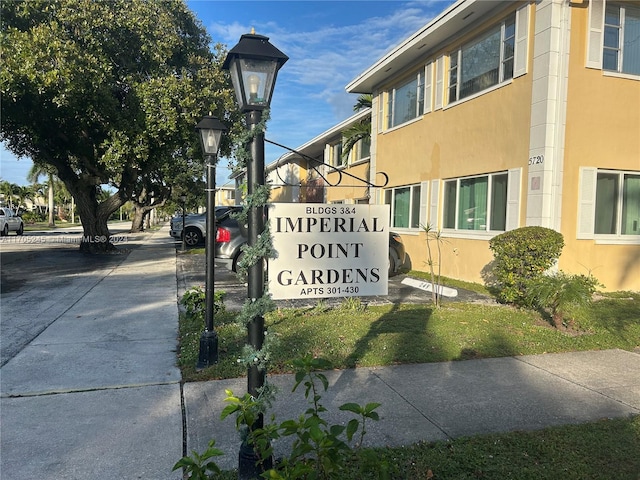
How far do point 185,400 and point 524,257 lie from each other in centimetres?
556

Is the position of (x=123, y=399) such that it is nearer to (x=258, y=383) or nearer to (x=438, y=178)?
(x=258, y=383)

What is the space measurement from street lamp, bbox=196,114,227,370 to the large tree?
23.1ft

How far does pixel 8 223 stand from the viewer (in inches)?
1073

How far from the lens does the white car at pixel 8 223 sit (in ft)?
87.5

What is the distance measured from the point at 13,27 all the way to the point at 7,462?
12.0m

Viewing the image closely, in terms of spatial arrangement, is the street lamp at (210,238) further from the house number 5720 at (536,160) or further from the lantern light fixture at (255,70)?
the house number 5720 at (536,160)

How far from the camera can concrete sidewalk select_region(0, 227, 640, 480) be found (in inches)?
120

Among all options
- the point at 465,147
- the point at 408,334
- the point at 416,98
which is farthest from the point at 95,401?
the point at 416,98

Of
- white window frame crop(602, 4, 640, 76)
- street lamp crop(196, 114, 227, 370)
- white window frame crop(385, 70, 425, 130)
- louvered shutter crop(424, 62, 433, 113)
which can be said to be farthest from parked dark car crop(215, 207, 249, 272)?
white window frame crop(602, 4, 640, 76)

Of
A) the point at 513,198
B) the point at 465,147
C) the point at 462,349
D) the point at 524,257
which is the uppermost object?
the point at 465,147

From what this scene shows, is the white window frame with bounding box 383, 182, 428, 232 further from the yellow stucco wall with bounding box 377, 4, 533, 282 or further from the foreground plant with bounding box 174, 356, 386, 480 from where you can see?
the foreground plant with bounding box 174, 356, 386, 480

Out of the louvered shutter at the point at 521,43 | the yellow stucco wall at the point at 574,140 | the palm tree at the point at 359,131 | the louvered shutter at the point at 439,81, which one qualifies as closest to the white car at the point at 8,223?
the palm tree at the point at 359,131

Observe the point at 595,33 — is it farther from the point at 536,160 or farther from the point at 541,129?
the point at 536,160

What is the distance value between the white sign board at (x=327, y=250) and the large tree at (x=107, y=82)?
30.3ft
